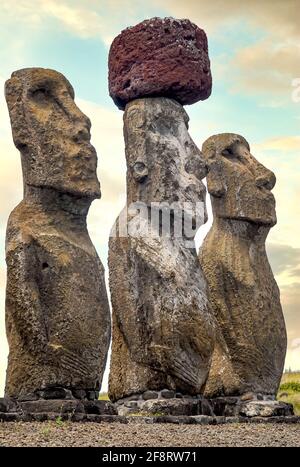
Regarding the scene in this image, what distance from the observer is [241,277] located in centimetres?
1752

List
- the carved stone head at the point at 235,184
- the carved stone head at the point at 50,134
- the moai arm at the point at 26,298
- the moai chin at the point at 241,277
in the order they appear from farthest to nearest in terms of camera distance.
Result: the carved stone head at the point at 235,184 → the moai chin at the point at 241,277 → the carved stone head at the point at 50,134 → the moai arm at the point at 26,298

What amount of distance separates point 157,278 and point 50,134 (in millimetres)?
2447

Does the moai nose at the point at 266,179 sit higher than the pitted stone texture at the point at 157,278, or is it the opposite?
the moai nose at the point at 266,179

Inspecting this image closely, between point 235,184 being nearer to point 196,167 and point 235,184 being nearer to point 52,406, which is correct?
point 196,167

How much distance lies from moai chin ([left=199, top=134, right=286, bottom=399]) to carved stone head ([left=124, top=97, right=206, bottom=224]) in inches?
87.5

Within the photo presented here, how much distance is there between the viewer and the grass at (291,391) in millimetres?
21797

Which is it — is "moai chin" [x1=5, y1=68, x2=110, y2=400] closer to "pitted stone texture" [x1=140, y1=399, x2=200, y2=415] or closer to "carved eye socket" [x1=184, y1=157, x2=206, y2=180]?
"pitted stone texture" [x1=140, y1=399, x2=200, y2=415]

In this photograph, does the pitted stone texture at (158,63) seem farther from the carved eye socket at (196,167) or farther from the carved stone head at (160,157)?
the carved eye socket at (196,167)

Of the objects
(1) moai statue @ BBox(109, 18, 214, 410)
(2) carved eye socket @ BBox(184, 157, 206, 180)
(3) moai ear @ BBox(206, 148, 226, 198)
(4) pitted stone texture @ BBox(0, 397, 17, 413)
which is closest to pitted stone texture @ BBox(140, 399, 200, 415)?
(1) moai statue @ BBox(109, 18, 214, 410)

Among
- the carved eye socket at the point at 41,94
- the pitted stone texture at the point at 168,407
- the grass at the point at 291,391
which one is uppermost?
the carved eye socket at the point at 41,94

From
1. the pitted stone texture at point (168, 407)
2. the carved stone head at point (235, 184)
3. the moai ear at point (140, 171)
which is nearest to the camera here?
the pitted stone texture at point (168, 407)

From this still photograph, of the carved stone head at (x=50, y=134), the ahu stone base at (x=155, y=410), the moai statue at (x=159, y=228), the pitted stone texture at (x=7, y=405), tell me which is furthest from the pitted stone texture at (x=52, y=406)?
the carved stone head at (x=50, y=134)

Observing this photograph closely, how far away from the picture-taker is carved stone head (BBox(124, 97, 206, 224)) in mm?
15180
